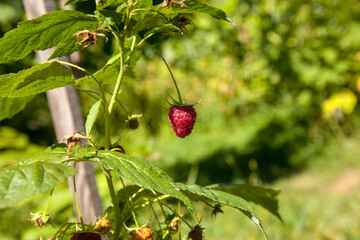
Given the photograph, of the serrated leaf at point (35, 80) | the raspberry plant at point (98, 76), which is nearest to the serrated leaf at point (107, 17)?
the raspberry plant at point (98, 76)

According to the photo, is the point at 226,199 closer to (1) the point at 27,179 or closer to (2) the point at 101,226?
(2) the point at 101,226

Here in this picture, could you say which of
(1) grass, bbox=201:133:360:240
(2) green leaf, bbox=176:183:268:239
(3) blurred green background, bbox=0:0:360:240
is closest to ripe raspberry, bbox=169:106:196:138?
(2) green leaf, bbox=176:183:268:239

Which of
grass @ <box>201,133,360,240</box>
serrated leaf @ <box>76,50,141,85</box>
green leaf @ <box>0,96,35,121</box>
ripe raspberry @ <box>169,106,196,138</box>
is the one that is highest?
serrated leaf @ <box>76,50,141,85</box>

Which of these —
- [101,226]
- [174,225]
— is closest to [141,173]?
[101,226]

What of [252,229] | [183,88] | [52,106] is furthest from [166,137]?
[52,106]

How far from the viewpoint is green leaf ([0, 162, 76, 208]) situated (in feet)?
1.67

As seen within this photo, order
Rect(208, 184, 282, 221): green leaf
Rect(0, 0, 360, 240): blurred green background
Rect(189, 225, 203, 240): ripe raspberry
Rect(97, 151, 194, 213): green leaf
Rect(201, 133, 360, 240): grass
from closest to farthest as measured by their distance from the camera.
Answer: Rect(97, 151, 194, 213): green leaf < Rect(189, 225, 203, 240): ripe raspberry < Rect(208, 184, 282, 221): green leaf < Rect(201, 133, 360, 240): grass < Rect(0, 0, 360, 240): blurred green background

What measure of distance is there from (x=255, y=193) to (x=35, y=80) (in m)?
0.55

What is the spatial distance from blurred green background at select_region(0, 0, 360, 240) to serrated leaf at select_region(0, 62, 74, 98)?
236cm

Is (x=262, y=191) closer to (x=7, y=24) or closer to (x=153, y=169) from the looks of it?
(x=153, y=169)

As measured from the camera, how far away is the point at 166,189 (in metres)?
0.63

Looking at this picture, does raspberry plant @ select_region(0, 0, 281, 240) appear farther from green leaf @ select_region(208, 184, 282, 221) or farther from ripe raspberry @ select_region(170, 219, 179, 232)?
green leaf @ select_region(208, 184, 282, 221)

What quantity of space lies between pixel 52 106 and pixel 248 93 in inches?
179

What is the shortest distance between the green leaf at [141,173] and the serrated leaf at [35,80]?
0.53ft
